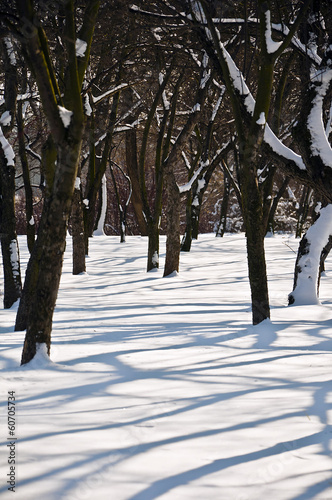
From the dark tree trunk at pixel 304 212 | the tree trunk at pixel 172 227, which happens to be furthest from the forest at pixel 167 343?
the dark tree trunk at pixel 304 212

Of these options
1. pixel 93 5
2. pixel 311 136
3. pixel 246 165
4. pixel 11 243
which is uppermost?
pixel 93 5

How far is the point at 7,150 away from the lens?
695 centimetres

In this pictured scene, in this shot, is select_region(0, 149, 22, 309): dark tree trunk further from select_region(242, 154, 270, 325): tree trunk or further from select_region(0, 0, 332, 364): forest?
select_region(242, 154, 270, 325): tree trunk

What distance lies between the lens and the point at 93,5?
467cm

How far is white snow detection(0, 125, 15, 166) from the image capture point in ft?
22.6

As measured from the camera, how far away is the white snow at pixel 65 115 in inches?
163

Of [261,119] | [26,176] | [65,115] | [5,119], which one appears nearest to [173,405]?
[65,115]

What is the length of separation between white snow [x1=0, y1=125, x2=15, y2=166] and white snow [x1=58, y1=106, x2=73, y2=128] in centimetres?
293

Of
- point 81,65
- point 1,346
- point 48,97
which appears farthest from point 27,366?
point 81,65

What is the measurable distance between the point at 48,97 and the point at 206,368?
2.49 metres

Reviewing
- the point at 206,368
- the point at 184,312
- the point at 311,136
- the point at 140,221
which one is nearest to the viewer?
the point at 206,368

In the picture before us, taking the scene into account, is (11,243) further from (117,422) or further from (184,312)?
(117,422)

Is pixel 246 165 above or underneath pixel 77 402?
above

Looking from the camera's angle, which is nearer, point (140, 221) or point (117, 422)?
point (117, 422)
